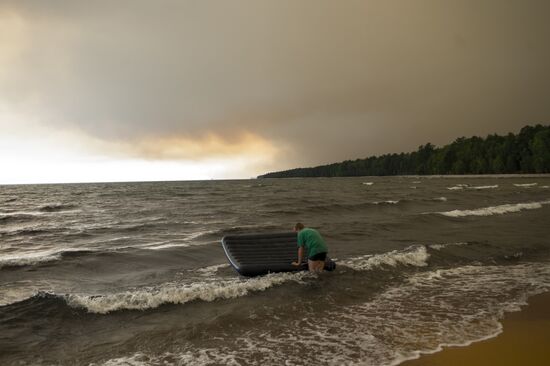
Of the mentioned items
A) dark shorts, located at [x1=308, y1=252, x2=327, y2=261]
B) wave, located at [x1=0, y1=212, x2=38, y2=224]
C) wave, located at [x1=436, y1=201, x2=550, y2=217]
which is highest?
dark shorts, located at [x1=308, y1=252, x2=327, y2=261]

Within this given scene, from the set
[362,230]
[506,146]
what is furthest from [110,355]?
[506,146]

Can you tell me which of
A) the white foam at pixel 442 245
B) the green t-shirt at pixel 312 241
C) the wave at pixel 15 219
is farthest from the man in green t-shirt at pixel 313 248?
the wave at pixel 15 219

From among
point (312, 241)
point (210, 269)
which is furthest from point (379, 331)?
point (210, 269)

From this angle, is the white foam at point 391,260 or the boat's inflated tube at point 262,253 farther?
the white foam at point 391,260

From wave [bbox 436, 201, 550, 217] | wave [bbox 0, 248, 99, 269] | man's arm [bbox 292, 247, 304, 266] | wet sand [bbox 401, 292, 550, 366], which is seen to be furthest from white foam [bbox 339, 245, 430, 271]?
wave [bbox 436, 201, 550, 217]

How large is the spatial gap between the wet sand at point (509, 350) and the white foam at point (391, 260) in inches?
241

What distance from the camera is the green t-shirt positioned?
12.0 metres

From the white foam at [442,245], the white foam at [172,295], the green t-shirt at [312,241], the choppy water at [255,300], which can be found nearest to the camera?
the choppy water at [255,300]

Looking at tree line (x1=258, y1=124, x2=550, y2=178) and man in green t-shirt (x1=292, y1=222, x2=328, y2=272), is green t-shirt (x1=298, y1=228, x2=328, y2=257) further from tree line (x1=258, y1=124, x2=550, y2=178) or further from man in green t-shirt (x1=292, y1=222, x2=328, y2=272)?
tree line (x1=258, y1=124, x2=550, y2=178)

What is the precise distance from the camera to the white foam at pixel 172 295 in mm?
10039

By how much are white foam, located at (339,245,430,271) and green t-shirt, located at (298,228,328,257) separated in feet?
8.21

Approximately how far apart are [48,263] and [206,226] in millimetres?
12547

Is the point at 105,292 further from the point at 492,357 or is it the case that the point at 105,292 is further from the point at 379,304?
the point at 492,357

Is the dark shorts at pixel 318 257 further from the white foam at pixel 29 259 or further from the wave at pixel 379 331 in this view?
the white foam at pixel 29 259
